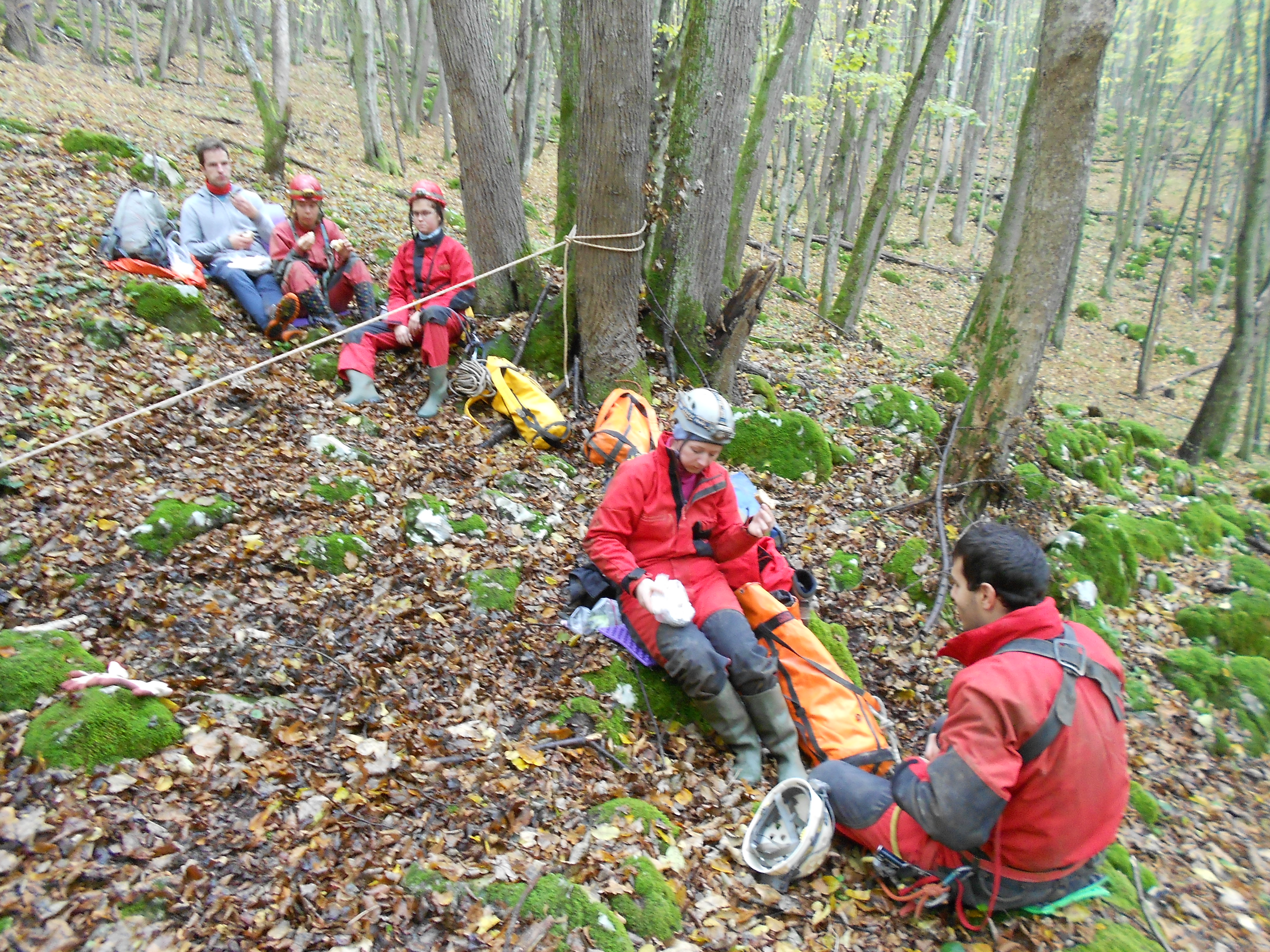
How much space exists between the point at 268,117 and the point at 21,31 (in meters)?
11.7

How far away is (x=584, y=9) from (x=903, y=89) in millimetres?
13036

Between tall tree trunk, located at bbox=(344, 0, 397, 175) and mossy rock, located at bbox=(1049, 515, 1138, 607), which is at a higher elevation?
tall tree trunk, located at bbox=(344, 0, 397, 175)

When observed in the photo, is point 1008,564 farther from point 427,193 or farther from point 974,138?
point 974,138

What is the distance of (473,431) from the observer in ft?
19.9

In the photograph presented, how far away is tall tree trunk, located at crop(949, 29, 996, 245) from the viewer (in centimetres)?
2528

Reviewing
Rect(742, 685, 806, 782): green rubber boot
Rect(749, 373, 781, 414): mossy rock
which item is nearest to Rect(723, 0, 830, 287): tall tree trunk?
Rect(749, 373, 781, 414): mossy rock

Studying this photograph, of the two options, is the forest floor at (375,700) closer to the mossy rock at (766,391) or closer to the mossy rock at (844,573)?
the mossy rock at (844,573)

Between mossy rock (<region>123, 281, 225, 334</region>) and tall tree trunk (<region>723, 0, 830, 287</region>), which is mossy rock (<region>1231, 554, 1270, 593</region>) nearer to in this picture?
tall tree trunk (<region>723, 0, 830, 287</region>)

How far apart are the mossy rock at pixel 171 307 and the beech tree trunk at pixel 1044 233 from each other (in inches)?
276

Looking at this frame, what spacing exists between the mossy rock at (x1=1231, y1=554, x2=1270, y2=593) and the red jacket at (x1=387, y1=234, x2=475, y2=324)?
8291mm

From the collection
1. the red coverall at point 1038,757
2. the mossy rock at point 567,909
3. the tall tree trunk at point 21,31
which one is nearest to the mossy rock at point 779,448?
the red coverall at point 1038,757

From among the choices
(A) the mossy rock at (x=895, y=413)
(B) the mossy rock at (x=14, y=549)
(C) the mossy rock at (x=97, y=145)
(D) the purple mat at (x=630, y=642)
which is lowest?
(D) the purple mat at (x=630, y=642)

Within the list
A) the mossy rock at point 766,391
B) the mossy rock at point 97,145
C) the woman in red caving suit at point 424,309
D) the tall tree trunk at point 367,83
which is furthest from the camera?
the tall tree trunk at point 367,83

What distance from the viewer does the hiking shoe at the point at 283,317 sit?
639 cm
